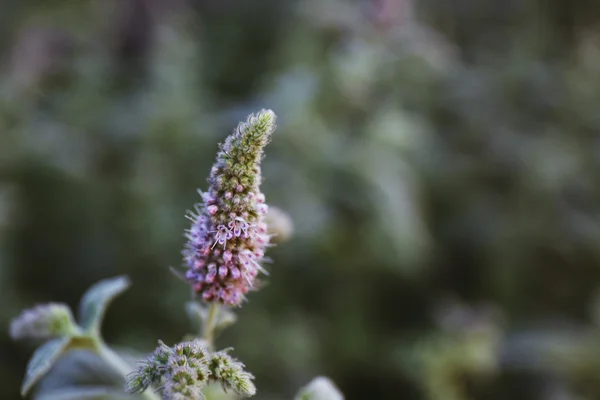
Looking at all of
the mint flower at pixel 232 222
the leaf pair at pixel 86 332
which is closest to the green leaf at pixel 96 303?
the leaf pair at pixel 86 332

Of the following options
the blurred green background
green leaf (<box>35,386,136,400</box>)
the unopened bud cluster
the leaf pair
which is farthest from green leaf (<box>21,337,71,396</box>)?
the blurred green background

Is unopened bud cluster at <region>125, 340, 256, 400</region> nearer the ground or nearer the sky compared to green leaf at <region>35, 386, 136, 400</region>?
nearer the ground

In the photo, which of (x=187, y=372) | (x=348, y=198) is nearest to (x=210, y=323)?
(x=187, y=372)

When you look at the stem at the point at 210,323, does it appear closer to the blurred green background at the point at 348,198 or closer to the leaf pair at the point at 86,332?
the leaf pair at the point at 86,332

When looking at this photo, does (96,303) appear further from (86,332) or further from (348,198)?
(348,198)

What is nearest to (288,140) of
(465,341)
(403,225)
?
(403,225)

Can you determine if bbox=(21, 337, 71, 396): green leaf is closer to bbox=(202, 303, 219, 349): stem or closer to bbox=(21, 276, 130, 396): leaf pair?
bbox=(21, 276, 130, 396): leaf pair
